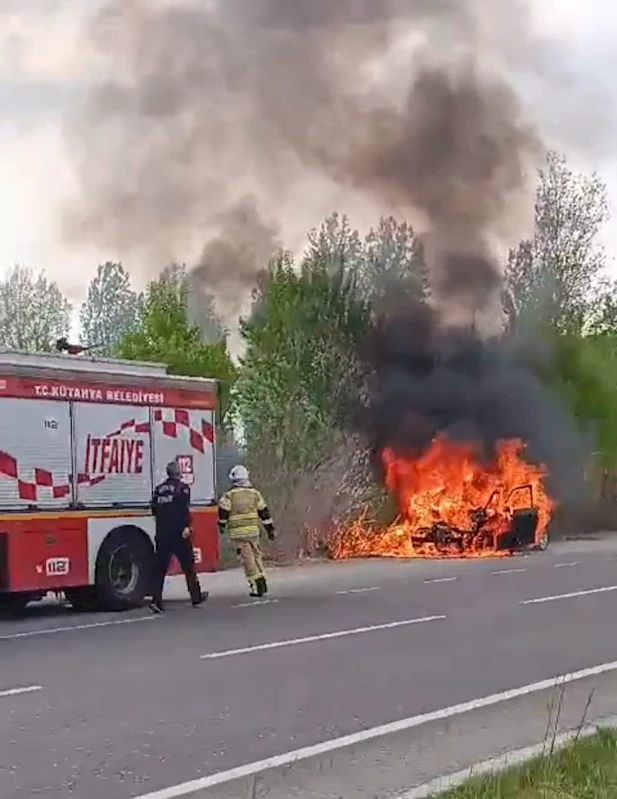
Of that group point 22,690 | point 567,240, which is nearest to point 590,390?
point 567,240

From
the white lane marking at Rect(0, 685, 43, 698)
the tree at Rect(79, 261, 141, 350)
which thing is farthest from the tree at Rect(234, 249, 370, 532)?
the tree at Rect(79, 261, 141, 350)

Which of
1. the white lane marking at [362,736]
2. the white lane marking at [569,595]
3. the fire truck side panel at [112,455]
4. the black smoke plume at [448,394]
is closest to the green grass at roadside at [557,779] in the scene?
the white lane marking at [362,736]

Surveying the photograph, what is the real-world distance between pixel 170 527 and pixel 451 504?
1264 cm

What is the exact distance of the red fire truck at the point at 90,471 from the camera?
1407 cm

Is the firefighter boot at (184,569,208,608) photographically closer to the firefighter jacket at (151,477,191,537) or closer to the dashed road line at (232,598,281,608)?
the dashed road line at (232,598,281,608)

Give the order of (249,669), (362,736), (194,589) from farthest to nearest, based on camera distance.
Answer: (194,589)
(249,669)
(362,736)

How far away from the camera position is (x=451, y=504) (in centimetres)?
2683

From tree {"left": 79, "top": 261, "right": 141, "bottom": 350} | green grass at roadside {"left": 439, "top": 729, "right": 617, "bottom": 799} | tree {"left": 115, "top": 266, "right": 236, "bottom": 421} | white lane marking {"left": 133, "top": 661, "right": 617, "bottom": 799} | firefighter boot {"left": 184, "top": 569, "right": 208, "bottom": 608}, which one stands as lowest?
white lane marking {"left": 133, "top": 661, "right": 617, "bottom": 799}

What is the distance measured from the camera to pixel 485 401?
97.2 ft

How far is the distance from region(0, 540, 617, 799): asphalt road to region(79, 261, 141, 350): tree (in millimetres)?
43101

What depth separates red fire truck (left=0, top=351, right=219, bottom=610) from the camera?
14.1 meters

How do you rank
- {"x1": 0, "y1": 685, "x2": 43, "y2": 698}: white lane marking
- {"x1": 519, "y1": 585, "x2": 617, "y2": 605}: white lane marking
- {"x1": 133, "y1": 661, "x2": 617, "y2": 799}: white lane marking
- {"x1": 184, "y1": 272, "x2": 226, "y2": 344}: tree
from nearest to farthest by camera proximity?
{"x1": 133, "y1": 661, "x2": 617, "y2": 799}: white lane marking < {"x1": 0, "y1": 685, "x2": 43, "y2": 698}: white lane marking < {"x1": 519, "y1": 585, "x2": 617, "y2": 605}: white lane marking < {"x1": 184, "y1": 272, "x2": 226, "y2": 344}: tree

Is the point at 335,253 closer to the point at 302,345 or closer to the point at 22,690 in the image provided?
the point at 302,345

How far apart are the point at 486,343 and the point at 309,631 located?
19.1 m
